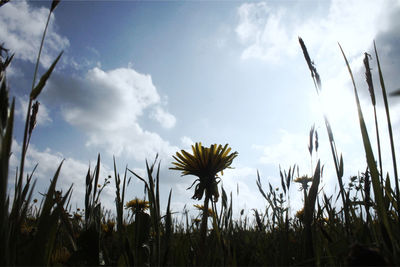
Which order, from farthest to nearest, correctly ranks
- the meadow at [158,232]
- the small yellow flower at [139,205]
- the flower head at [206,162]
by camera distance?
1. the flower head at [206,162]
2. the small yellow flower at [139,205]
3. the meadow at [158,232]

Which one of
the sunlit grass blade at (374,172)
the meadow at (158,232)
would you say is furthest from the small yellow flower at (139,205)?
the sunlit grass blade at (374,172)

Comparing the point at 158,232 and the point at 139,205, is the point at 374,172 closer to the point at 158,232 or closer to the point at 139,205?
the point at 158,232

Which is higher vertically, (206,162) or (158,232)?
(206,162)

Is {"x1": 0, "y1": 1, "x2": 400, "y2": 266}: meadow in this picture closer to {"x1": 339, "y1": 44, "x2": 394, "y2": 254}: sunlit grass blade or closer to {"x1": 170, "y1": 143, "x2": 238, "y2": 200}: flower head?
{"x1": 339, "y1": 44, "x2": 394, "y2": 254}: sunlit grass blade

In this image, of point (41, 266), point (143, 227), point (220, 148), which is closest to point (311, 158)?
point (220, 148)

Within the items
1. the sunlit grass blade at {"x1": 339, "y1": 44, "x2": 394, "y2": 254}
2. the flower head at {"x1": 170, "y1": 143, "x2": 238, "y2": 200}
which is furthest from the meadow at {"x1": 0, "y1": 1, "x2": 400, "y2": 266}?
the flower head at {"x1": 170, "y1": 143, "x2": 238, "y2": 200}

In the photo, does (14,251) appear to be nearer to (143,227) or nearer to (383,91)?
(143,227)

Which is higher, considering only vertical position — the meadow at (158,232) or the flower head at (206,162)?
the flower head at (206,162)

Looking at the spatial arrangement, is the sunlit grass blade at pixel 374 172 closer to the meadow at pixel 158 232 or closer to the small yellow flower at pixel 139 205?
the meadow at pixel 158 232

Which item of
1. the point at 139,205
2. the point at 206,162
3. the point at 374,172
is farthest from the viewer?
the point at 139,205

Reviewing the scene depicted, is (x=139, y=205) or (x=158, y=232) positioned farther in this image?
(x=139, y=205)

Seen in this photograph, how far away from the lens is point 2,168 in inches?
27.0

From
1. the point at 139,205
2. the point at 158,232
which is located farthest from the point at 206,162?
the point at 139,205

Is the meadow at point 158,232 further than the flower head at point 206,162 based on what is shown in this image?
No
